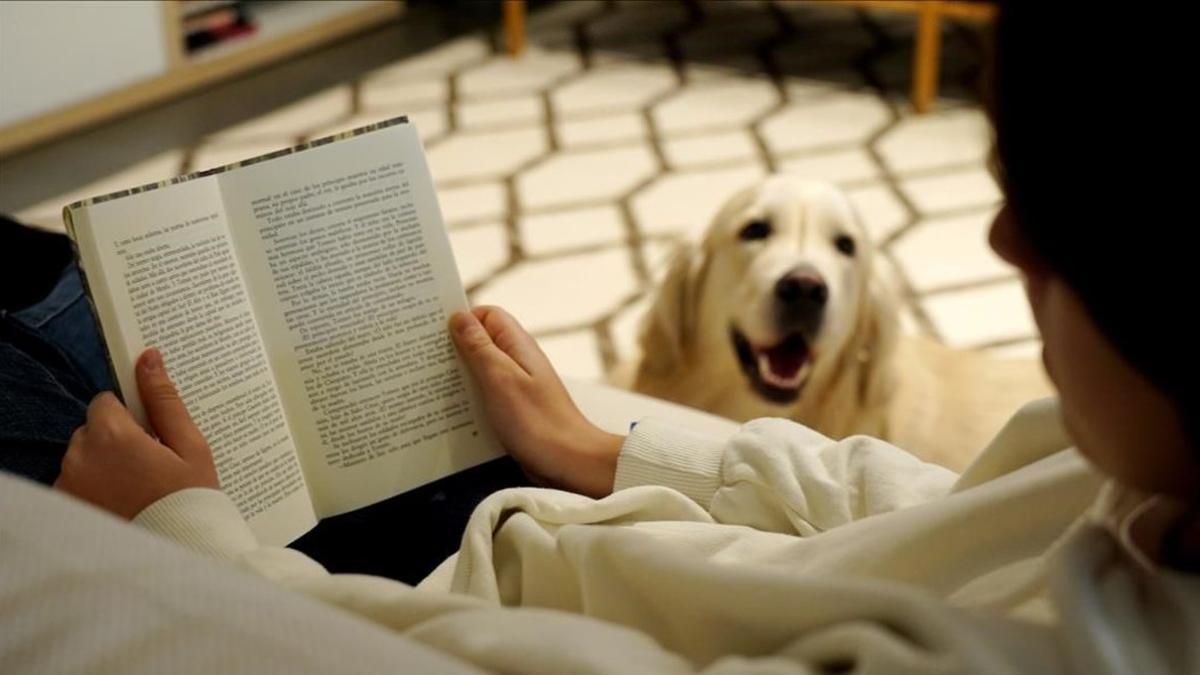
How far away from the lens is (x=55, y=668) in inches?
13.0

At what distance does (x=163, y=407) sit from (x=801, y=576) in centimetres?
40

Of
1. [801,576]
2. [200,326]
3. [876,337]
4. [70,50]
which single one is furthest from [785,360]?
[70,50]

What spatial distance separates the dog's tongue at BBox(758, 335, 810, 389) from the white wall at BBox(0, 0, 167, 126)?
161 centimetres

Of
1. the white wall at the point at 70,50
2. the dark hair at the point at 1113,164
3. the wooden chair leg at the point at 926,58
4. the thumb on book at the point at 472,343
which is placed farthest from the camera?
the wooden chair leg at the point at 926,58

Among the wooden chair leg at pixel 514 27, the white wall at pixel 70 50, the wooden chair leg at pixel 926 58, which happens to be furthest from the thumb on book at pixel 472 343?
the wooden chair leg at pixel 514 27

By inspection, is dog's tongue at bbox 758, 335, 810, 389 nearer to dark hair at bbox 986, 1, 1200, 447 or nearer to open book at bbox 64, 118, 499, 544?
open book at bbox 64, 118, 499, 544

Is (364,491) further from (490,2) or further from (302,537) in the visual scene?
(490,2)

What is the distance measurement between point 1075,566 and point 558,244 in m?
1.72

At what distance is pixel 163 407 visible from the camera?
66 cm

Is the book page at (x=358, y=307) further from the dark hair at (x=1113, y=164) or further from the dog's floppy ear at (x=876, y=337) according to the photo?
the dog's floppy ear at (x=876, y=337)

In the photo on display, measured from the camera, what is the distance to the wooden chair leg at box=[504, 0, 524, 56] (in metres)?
2.96

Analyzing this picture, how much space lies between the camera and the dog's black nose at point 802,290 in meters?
1.36

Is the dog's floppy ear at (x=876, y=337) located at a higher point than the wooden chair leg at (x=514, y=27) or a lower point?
lower

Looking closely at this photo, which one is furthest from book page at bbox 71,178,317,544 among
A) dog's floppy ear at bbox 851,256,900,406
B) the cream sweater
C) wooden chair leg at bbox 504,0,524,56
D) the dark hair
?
wooden chair leg at bbox 504,0,524,56
